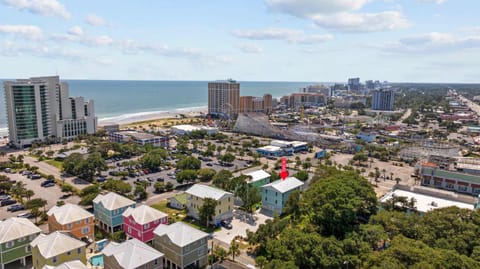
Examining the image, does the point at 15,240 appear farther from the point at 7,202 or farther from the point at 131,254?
the point at 7,202

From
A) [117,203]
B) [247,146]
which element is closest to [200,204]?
[117,203]

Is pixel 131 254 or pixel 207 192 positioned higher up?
pixel 207 192

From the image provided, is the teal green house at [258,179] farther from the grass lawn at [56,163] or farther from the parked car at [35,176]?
the grass lawn at [56,163]

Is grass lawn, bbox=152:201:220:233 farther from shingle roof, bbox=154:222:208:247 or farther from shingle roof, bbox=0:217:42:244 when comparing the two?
shingle roof, bbox=0:217:42:244

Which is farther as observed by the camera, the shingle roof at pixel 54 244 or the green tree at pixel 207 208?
the green tree at pixel 207 208

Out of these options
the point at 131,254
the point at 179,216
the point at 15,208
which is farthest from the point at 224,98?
the point at 131,254

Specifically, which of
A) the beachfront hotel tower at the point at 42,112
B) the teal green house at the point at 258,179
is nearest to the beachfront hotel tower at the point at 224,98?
the beachfront hotel tower at the point at 42,112

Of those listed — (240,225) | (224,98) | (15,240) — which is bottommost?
(240,225)
